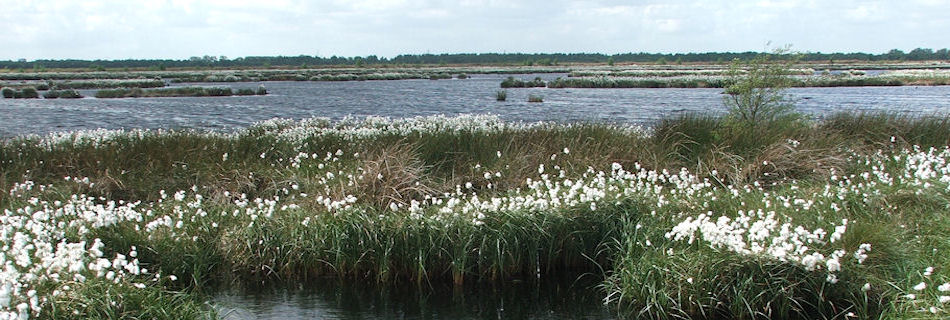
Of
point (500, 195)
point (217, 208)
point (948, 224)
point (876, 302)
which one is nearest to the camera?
point (876, 302)

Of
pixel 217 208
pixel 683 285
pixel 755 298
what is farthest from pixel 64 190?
pixel 755 298

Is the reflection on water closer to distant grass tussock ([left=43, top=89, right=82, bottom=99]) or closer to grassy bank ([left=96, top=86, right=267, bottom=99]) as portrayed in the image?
grassy bank ([left=96, top=86, right=267, bottom=99])

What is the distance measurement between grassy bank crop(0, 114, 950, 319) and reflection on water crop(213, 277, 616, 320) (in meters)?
0.29

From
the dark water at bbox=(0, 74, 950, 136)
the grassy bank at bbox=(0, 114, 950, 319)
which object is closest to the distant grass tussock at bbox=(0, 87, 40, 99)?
the dark water at bbox=(0, 74, 950, 136)

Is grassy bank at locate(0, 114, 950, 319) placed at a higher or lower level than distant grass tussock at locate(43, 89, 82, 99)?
higher

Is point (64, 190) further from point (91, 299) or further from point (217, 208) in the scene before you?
point (91, 299)

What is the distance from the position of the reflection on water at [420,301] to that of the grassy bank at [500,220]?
295mm

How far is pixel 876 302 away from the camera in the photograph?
858 centimetres

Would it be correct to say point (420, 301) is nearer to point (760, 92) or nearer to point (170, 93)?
point (760, 92)

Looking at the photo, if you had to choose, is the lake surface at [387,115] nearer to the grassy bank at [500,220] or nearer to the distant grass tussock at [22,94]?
Result: the grassy bank at [500,220]

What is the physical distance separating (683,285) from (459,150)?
Result: 7.01m

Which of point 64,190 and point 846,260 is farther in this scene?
point 64,190

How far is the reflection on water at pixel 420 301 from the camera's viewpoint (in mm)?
9664

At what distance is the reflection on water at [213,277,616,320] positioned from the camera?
966 centimetres
